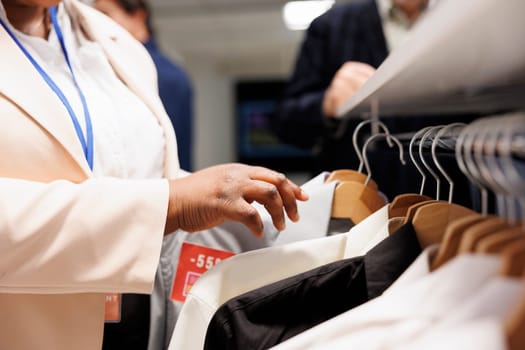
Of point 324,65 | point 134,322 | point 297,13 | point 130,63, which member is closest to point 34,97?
point 130,63

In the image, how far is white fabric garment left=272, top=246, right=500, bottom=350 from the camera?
0.43m

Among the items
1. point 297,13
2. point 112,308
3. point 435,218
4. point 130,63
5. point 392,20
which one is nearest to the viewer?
point 435,218

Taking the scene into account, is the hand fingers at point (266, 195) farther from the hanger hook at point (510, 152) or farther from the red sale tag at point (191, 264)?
the hanger hook at point (510, 152)

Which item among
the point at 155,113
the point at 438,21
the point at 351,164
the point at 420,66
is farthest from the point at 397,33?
the point at 438,21

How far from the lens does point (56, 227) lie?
2.51 feet

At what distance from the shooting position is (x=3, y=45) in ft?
2.90

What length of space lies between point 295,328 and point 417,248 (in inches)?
6.8

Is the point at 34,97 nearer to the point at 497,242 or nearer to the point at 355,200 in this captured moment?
the point at 355,200

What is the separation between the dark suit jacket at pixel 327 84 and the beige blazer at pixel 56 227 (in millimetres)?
784

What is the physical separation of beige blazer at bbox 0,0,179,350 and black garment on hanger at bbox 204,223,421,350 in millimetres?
186

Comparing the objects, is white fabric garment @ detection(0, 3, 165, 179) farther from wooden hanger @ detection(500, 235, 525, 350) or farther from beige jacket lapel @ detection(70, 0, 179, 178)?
wooden hanger @ detection(500, 235, 525, 350)

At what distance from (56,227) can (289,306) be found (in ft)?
1.09

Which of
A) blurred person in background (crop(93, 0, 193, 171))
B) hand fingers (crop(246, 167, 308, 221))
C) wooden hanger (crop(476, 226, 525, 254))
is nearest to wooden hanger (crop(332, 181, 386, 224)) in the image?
hand fingers (crop(246, 167, 308, 221))

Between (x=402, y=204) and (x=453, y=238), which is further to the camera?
(x=402, y=204)
